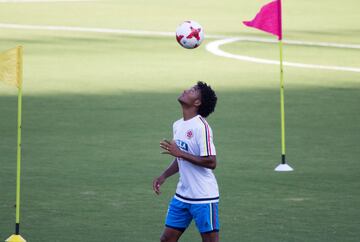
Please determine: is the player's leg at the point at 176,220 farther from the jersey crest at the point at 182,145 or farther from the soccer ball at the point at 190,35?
the soccer ball at the point at 190,35

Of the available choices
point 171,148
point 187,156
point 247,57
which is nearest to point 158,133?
point 187,156

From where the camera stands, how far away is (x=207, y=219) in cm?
1038

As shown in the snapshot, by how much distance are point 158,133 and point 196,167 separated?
9180 millimetres

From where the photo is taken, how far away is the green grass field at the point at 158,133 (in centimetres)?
1372

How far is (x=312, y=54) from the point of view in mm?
29922

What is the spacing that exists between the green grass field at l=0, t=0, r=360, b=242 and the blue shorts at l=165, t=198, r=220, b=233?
232 centimetres

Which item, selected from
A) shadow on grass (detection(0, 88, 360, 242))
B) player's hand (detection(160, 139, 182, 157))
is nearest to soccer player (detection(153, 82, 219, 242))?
player's hand (detection(160, 139, 182, 157))

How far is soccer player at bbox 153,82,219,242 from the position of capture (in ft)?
34.1

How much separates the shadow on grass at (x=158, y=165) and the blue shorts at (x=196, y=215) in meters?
2.27

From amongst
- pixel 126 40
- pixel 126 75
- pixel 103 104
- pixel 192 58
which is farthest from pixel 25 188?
pixel 126 40

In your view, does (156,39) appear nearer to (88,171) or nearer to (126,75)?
(126,75)

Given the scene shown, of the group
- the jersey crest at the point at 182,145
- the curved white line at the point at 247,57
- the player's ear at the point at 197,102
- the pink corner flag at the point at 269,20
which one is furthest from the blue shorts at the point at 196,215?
the curved white line at the point at 247,57

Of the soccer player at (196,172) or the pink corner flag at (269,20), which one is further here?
the pink corner flag at (269,20)

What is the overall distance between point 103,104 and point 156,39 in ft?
33.6
